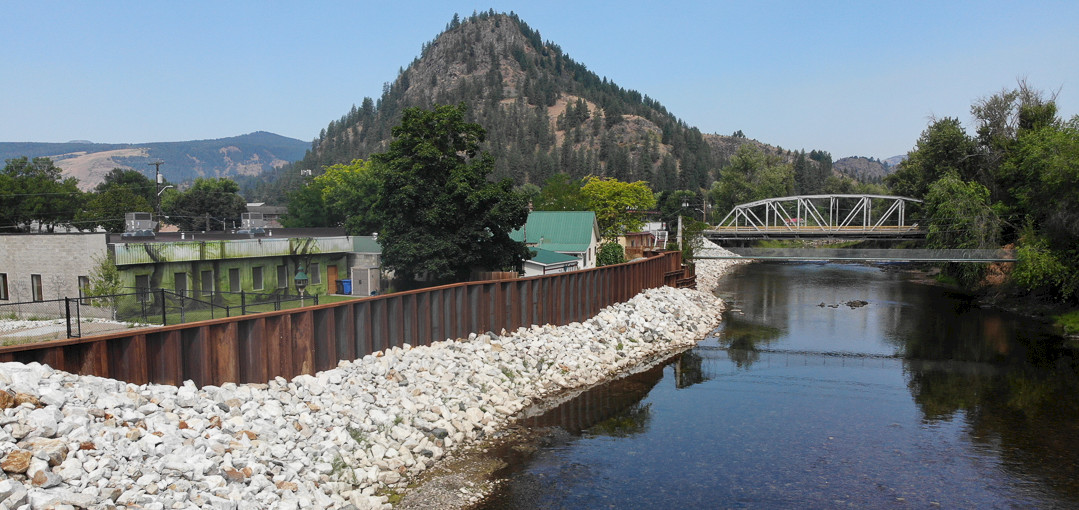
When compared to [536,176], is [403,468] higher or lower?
lower

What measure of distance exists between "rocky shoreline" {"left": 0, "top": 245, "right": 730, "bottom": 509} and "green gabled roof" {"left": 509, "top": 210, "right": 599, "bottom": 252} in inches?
1205

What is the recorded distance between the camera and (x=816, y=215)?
382 ft

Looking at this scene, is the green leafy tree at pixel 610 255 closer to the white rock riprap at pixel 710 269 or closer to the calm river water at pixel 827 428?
the white rock riprap at pixel 710 269

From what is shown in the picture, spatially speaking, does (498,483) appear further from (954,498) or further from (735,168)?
(735,168)

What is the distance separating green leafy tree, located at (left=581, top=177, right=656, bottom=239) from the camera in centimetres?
8844

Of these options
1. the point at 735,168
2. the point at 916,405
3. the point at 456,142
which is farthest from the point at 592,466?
the point at 735,168

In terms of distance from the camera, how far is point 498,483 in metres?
18.1

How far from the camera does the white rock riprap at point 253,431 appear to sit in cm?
1292

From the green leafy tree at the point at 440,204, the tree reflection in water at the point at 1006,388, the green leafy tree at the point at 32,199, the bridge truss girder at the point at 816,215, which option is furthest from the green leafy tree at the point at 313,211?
the tree reflection in water at the point at 1006,388

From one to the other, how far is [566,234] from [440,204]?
72.3 feet

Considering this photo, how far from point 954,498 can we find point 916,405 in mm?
10071

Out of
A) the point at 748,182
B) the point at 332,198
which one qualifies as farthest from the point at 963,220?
the point at 748,182

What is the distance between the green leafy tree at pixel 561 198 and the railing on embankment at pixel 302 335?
167 ft

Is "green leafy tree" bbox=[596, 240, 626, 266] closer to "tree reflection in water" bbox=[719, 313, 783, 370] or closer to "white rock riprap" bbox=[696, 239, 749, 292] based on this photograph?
"white rock riprap" bbox=[696, 239, 749, 292]
